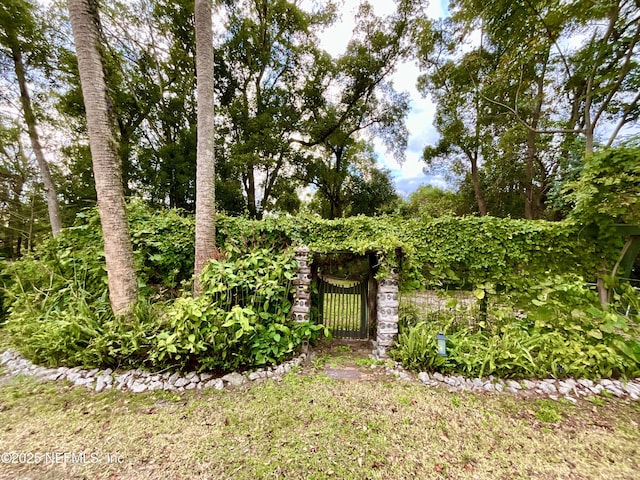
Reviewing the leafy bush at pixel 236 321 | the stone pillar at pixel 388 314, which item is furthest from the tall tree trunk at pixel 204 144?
the stone pillar at pixel 388 314

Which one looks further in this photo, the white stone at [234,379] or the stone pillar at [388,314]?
the stone pillar at [388,314]

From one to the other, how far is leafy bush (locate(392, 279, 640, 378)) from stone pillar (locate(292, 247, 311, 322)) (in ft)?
4.67

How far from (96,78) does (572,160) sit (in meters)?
13.5

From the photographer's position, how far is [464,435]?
2111mm

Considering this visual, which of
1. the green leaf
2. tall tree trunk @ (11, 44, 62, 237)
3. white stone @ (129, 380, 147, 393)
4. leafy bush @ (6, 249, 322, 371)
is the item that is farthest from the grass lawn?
tall tree trunk @ (11, 44, 62, 237)

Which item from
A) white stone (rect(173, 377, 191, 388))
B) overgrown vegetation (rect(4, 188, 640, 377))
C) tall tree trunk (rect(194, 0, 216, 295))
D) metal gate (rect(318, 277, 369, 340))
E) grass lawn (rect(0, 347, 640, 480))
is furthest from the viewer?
metal gate (rect(318, 277, 369, 340))

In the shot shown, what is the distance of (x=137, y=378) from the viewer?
271 centimetres

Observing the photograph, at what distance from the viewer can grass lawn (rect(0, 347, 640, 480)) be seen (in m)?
1.75

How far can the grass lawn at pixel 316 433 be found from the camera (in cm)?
175

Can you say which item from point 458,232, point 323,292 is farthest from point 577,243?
point 323,292

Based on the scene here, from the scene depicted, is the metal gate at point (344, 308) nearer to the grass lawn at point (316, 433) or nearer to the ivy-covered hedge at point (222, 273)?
the ivy-covered hedge at point (222, 273)

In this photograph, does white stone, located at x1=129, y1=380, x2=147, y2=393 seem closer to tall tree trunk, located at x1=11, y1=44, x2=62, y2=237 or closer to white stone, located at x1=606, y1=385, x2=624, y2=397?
white stone, located at x1=606, y1=385, x2=624, y2=397

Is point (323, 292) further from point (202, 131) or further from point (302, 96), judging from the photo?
point (302, 96)

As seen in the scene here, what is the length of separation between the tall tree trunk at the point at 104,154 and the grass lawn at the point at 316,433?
1.19 m
